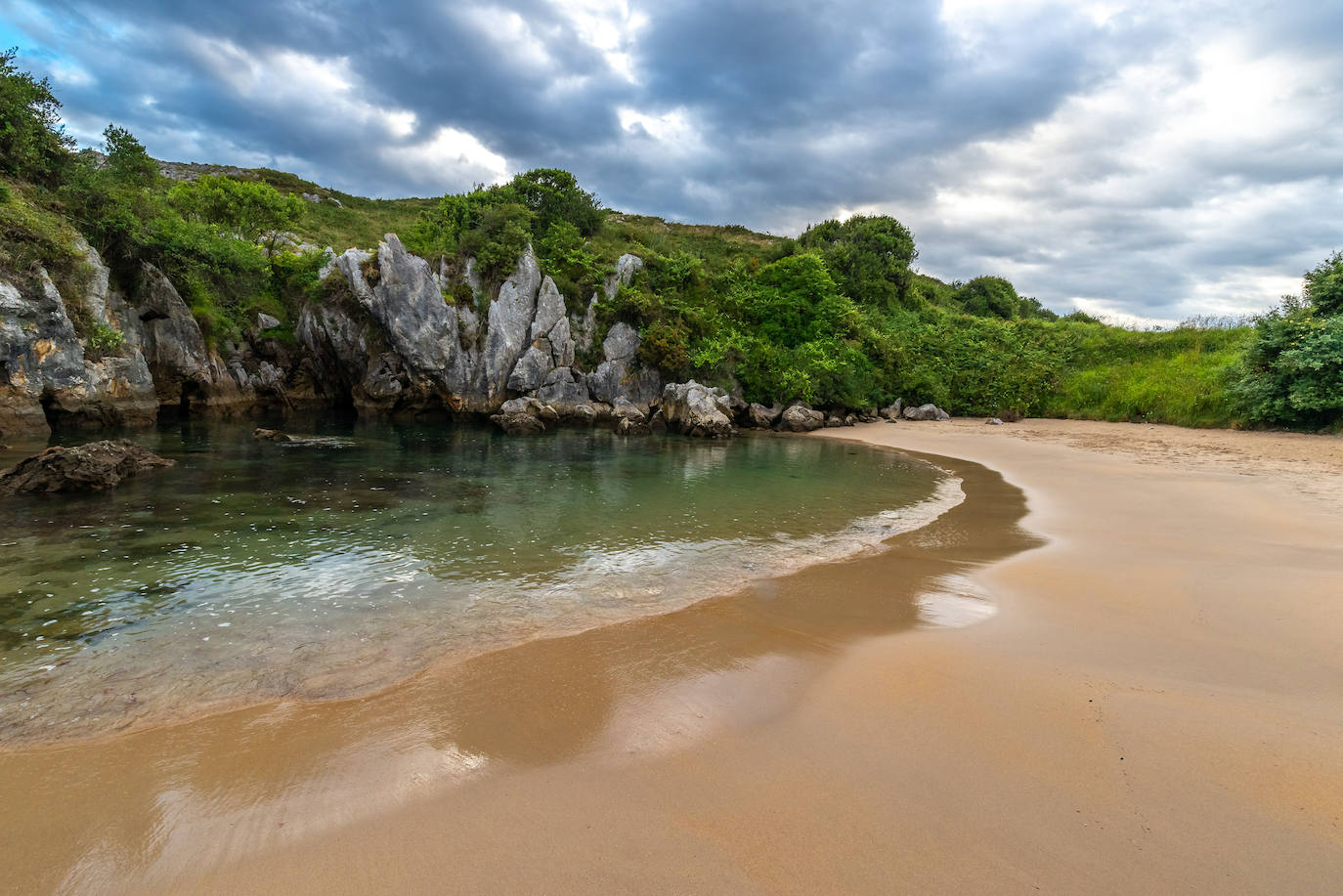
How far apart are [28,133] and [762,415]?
31497 millimetres

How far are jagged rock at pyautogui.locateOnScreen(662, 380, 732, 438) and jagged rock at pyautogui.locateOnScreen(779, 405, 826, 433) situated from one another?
121 inches

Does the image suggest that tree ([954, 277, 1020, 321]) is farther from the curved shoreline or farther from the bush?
the bush

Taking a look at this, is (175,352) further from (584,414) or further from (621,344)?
(621,344)

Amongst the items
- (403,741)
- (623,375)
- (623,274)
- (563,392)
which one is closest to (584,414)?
(563,392)

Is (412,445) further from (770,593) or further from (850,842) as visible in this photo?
(850,842)

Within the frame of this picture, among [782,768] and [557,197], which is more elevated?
[557,197]

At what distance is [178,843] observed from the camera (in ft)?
8.91

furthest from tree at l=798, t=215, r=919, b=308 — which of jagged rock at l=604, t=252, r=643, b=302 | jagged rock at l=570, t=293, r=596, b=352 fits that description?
jagged rock at l=570, t=293, r=596, b=352

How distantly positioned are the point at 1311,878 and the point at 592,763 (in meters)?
3.32

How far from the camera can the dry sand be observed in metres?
2.52

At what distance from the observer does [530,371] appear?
3038cm

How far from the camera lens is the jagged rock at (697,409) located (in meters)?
26.5

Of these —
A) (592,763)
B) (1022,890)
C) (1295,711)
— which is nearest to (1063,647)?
(1295,711)

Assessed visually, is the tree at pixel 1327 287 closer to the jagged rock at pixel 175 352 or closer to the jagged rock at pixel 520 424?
the jagged rock at pixel 520 424
